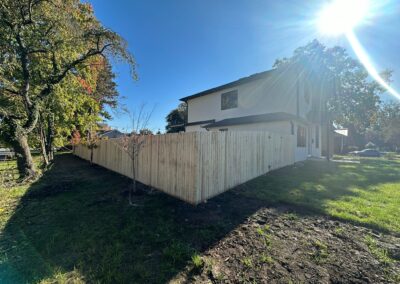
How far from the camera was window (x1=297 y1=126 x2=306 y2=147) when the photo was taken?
1293 centimetres

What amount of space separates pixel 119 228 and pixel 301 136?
12897 mm

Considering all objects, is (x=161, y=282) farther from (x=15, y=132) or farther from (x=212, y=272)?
(x=15, y=132)

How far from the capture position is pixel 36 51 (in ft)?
26.5

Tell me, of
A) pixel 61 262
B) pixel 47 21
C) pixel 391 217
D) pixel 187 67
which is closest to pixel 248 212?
pixel 391 217

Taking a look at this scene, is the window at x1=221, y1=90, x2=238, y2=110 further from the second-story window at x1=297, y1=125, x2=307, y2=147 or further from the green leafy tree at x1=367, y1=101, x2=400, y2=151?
the green leafy tree at x1=367, y1=101, x2=400, y2=151

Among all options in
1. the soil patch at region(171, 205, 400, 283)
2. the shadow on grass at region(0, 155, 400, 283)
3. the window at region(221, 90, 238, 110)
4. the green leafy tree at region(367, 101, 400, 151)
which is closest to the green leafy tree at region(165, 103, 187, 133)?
the window at region(221, 90, 238, 110)

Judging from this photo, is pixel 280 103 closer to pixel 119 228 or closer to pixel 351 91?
pixel 351 91

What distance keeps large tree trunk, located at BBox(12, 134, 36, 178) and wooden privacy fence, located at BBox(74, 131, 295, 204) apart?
404 cm

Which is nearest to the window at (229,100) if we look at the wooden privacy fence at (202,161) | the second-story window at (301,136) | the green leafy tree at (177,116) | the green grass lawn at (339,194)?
the second-story window at (301,136)

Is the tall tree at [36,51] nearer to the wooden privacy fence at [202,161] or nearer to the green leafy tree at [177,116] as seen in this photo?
the wooden privacy fence at [202,161]

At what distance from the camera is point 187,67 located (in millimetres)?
14211

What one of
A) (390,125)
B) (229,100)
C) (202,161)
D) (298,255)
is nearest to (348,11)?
(229,100)

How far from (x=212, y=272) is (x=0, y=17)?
10.6m

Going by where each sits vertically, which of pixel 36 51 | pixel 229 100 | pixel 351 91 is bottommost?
pixel 36 51
